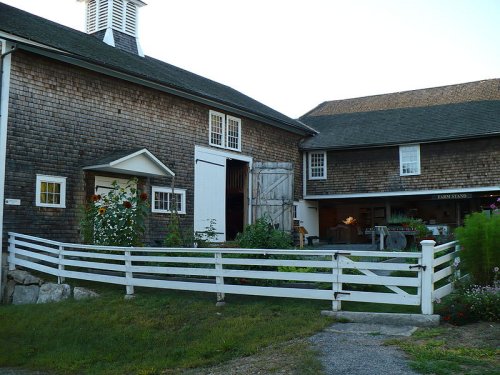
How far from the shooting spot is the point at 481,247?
862 cm

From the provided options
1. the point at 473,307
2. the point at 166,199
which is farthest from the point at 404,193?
the point at 473,307

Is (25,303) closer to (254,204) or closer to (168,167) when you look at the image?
(168,167)

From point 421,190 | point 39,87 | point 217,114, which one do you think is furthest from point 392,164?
point 39,87

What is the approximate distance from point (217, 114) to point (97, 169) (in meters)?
5.70

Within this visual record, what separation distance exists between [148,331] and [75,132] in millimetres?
7337

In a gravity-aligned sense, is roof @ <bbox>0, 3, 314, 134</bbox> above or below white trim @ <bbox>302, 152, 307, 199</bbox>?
above

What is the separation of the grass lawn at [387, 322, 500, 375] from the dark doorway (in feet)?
42.8

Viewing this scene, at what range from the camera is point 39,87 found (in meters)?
13.4

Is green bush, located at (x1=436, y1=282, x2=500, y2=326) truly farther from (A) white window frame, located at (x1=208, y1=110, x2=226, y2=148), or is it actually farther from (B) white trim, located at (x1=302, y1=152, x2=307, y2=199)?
(B) white trim, located at (x1=302, y1=152, x2=307, y2=199)

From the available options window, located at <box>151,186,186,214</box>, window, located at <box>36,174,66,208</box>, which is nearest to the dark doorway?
window, located at <box>151,186,186,214</box>

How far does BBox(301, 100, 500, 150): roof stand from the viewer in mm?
20531

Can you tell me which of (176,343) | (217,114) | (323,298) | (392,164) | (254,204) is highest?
(217,114)

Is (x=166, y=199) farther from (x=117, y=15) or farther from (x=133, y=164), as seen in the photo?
(x=117, y=15)

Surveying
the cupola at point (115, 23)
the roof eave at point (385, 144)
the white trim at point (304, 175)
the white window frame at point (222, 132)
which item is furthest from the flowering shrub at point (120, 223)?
the white trim at point (304, 175)
